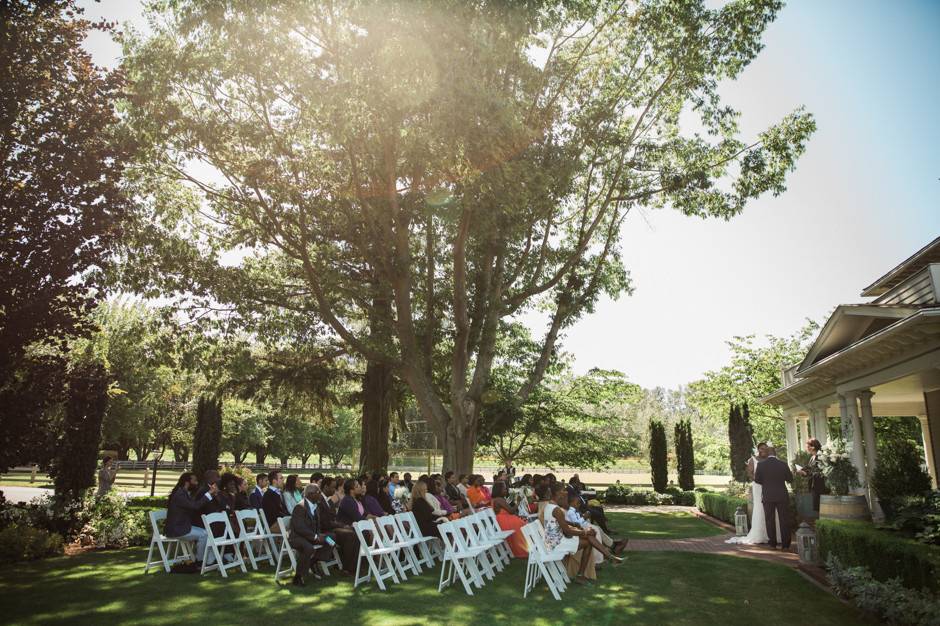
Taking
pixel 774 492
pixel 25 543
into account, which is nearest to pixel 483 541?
pixel 774 492

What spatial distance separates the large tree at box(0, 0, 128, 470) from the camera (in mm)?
8102

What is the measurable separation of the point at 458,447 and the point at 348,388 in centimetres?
757

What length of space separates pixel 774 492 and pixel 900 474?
338 cm

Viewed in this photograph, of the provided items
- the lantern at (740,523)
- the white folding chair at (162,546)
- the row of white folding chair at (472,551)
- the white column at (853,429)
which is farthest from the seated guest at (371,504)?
the white column at (853,429)

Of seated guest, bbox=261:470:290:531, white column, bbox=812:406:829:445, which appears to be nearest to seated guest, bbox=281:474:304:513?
seated guest, bbox=261:470:290:531

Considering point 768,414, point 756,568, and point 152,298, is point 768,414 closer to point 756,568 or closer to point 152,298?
point 756,568

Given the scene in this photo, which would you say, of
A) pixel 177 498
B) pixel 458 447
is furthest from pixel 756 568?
pixel 177 498

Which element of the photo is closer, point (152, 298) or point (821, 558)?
point (821, 558)

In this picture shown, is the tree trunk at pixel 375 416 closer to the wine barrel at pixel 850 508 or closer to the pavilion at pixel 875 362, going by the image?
the pavilion at pixel 875 362

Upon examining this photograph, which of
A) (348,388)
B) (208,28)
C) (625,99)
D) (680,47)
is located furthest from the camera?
(348,388)

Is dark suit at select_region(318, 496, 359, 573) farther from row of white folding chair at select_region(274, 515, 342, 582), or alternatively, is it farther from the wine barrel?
the wine barrel

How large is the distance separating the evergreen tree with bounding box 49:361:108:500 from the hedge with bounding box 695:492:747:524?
50.4 feet

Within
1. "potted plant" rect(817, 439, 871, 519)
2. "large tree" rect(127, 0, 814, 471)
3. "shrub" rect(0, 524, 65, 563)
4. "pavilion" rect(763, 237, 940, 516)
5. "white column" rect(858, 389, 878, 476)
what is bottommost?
"shrub" rect(0, 524, 65, 563)

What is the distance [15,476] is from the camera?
38438 mm
